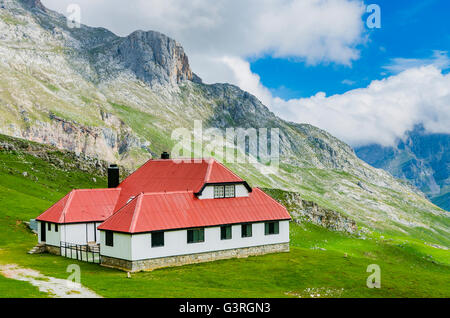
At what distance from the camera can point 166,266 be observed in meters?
51.2

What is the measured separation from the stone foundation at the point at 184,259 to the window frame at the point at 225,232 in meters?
1.62

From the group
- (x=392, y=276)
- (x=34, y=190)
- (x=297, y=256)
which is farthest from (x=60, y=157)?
(x=392, y=276)

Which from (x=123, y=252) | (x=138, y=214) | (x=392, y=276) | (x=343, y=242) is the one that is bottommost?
(x=343, y=242)

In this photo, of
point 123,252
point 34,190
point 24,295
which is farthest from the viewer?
point 34,190

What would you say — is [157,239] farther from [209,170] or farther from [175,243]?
[209,170]

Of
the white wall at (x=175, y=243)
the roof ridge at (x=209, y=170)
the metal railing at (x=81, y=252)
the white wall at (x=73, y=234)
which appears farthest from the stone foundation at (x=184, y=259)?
the roof ridge at (x=209, y=170)

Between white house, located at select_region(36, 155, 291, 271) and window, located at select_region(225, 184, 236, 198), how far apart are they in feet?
0.45

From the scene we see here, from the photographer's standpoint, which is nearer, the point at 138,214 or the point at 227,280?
the point at 227,280

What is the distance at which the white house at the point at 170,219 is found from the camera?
166ft

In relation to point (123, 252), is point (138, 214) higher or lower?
higher

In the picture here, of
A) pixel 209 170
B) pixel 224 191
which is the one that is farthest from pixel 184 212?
pixel 209 170

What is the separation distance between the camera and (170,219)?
5319 centimetres
